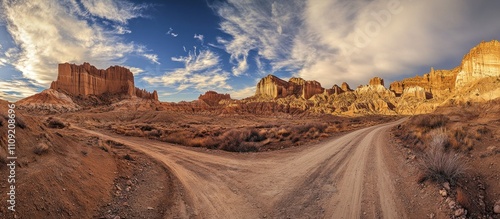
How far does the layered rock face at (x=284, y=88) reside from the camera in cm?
14212

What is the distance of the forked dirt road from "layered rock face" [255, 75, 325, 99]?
128 metres

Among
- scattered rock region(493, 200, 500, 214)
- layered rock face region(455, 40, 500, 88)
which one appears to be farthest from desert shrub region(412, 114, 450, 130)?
layered rock face region(455, 40, 500, 88)

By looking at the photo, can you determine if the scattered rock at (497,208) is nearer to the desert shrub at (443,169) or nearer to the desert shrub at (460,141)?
the desert shrub at (443,169)

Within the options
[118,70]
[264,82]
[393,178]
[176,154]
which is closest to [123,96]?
[118,70]

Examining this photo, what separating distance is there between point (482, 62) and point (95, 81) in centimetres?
15383

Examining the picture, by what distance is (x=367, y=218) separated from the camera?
222 inches

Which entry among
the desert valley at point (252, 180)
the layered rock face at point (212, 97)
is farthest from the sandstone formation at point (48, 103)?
the desert valley at point (252, 180)

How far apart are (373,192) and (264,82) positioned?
488 ft

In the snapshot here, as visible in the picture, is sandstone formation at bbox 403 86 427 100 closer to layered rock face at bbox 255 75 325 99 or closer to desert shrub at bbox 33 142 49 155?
layered rock face at bbox 255 75 325 99

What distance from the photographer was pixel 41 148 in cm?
678

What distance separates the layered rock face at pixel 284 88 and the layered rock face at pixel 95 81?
63434mm

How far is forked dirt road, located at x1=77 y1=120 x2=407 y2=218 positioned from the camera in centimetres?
610

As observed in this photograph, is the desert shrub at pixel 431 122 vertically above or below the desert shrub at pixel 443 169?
above

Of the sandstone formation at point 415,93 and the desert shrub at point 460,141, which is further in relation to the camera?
the sandstone formation at point 415,93
